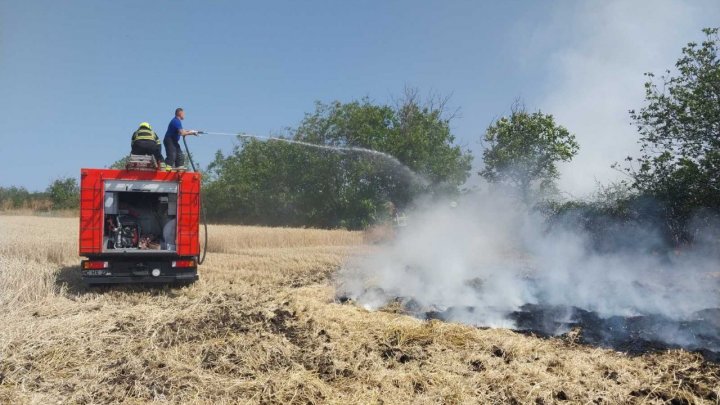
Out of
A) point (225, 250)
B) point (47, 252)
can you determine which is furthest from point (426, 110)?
point (47, 252)

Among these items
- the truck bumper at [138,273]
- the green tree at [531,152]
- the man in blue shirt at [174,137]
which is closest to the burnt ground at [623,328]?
the truck bumper at [138,273]

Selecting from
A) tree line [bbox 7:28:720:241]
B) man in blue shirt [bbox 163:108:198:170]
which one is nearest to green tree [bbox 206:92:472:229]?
tree line [bbox 7:28:720:241]

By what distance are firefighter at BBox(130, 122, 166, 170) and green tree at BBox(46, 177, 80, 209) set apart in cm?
3936

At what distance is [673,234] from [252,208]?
24.9 metres

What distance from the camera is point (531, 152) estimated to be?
72.0 feet

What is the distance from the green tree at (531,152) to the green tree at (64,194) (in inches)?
1458

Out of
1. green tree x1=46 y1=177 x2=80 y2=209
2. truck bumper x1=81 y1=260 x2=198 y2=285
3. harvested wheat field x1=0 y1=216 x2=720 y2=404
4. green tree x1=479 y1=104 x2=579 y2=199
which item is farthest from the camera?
green tree x1=46 y1=177 x2=80 y2=209

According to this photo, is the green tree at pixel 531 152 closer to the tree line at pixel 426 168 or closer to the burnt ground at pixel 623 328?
the tree line at pixel 426 168

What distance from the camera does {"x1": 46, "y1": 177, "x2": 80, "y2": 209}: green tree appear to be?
149 ft

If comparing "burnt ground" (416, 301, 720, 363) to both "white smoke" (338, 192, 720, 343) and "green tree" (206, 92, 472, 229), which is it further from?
"green tree" (206, 92, 472, 229)

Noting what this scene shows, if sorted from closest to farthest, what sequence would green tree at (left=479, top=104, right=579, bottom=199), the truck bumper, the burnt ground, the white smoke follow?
1. the burnt ground
2. the white smoke
3. the truck bumper
4. green tree at (left=479, top=104, right=579, bottom=199)

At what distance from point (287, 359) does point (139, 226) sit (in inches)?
201

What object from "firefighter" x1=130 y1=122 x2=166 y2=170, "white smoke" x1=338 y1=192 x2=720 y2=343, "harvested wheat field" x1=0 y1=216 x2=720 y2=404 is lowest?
"harvested wheat field" x1=0 y1=216 x2=720 y2=404

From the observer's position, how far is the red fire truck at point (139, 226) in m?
9.34
